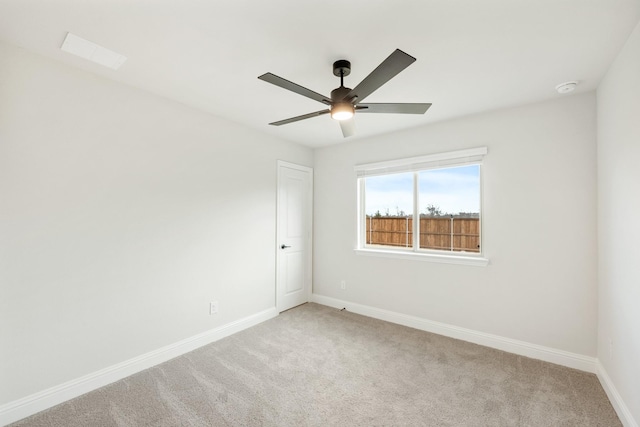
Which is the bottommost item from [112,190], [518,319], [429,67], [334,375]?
[334,375]

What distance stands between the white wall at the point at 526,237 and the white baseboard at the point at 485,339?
0.05 m

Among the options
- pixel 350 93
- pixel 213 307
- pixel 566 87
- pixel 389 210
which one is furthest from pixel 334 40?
pixel 213 307

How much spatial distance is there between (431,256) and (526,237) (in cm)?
96

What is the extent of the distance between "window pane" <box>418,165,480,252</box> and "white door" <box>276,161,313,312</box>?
1.72 meters

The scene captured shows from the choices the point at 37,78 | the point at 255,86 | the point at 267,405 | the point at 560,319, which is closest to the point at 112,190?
the point at 37,78

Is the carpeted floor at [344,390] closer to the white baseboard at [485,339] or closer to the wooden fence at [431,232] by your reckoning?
the white baseboard at [485,339]

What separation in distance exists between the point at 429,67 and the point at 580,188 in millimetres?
1802

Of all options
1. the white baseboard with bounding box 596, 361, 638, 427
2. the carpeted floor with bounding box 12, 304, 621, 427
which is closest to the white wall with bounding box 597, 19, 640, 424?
the white baseboard with bounding box 596, 361, 638, 427

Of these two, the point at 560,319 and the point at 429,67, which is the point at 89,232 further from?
the point at 560,319

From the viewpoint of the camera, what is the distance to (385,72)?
5.24 feet

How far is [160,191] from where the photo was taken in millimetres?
2658

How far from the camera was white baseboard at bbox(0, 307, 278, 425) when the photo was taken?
6.16 ft

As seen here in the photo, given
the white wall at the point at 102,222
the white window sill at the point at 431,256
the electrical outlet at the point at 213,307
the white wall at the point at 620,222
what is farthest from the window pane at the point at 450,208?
the electrical outlet at the point at 213,307

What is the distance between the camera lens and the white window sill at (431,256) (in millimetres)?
3020
